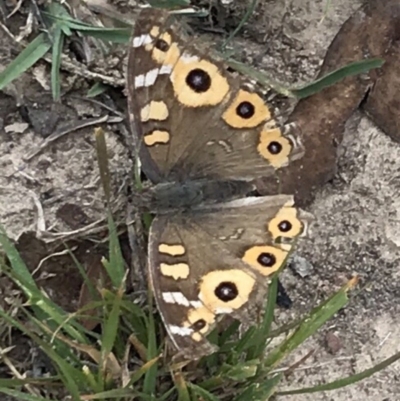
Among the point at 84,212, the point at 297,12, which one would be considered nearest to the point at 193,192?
the point at 84,212

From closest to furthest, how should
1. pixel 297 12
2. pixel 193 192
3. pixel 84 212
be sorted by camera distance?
Result: pixel 193 192 → pixel 84 212 → pixel 297 12

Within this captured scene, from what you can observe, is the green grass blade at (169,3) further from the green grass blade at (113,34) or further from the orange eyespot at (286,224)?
the orange eyespot at (286,224)

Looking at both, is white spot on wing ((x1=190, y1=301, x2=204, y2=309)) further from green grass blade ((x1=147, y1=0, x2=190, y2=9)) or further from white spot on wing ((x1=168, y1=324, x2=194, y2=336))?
green grass blade ((x1=147, y1=0, x2=190, y2=9))

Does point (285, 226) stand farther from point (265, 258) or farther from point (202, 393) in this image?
point (202, 393)

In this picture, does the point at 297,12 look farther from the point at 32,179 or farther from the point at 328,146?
the point at 32,179

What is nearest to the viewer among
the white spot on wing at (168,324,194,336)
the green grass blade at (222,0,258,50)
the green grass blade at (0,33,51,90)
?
the white spot on wing at (168,324,194,336)

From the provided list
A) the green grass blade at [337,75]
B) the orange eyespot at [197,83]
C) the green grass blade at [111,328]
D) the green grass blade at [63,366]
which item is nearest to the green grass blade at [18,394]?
the green grass blade at [63,366]

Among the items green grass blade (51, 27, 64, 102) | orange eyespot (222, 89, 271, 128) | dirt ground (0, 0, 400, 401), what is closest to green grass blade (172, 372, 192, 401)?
dirt ground (0, 0, 400, 401)
